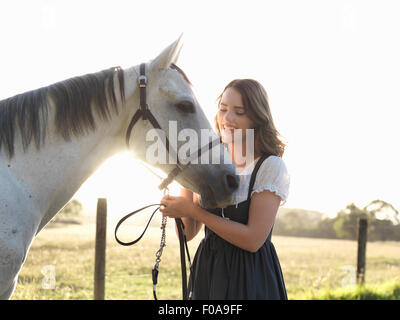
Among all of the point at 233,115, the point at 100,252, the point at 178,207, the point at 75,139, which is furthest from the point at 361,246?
the point at 75,139

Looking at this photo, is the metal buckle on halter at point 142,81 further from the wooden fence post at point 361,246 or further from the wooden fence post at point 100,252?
the wooden fence post at point 361,246

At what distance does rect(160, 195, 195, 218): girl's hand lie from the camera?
217 cm

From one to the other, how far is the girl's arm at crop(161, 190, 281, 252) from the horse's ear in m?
0.84

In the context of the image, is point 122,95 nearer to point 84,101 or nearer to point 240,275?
point 84,101

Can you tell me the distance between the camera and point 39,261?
25.4 ft

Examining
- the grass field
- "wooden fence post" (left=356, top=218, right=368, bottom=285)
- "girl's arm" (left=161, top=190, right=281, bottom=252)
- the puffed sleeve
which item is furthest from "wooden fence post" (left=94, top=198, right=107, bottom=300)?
"wooden fence post" (left=356, top=218, right=368, bottom=285)

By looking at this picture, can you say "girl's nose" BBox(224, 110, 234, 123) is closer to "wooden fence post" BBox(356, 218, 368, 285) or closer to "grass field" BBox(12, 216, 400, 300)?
"grass field" BBox(12, 216, 400, 300)

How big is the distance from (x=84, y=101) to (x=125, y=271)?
258 inches

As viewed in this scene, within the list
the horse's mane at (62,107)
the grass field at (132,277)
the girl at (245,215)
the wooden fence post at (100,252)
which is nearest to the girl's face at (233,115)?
the girl at (245,215)

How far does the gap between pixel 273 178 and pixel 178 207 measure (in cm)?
60

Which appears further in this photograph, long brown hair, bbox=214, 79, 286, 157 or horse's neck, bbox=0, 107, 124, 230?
long brown hair, bbox=214, 79, 286, 157

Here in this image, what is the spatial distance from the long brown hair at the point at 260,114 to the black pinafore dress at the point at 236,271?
12 centimetres

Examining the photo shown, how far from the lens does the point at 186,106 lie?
7.53ft
